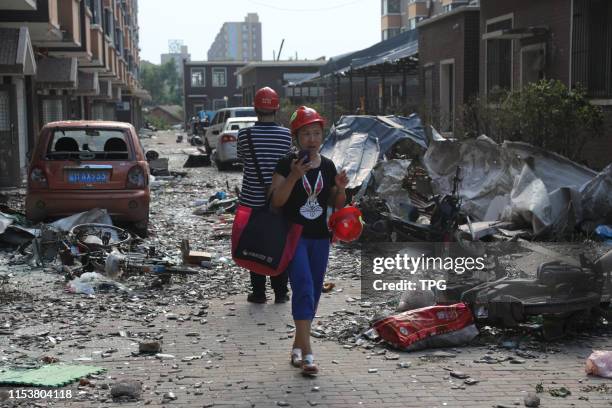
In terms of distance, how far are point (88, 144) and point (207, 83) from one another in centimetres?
8757

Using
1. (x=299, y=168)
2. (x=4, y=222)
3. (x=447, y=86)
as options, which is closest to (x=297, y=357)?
(x=299, y=168)

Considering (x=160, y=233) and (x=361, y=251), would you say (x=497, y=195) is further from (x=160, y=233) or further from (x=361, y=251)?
(x=160, y=233)

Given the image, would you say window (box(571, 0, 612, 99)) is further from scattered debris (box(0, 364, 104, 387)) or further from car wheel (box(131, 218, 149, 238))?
scattered debris (box(0, 364, 104, 387))

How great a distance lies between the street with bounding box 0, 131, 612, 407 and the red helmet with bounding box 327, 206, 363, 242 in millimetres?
921

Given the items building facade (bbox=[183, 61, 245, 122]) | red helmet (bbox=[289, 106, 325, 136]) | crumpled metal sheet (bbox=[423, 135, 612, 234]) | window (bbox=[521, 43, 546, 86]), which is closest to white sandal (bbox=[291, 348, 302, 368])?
red helmet (bbox=[289, 106, 325, 136])

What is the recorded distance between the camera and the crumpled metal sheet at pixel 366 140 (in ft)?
Answer: 42.3

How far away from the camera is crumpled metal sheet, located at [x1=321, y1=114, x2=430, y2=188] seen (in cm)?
1289

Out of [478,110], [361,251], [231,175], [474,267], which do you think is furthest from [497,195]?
[231,175]

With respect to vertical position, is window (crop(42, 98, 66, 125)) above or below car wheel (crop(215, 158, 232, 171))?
above

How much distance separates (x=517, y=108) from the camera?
12.8 metres

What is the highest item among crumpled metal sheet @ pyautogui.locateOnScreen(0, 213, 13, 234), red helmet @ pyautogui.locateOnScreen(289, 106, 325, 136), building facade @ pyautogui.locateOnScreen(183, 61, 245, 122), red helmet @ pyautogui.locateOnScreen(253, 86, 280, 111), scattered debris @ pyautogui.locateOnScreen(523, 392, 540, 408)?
building facade @ pyautogui.locateOnScreen(183, 61, 245, 122)

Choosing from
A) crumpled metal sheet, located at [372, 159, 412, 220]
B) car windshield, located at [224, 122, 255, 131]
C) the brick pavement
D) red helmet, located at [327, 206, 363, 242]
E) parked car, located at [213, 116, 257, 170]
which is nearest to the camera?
the brick pavement

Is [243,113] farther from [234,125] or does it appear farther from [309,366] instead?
[309,366]

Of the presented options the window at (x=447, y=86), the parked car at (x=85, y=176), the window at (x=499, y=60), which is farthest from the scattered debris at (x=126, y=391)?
the window at (x=447, y=86)
